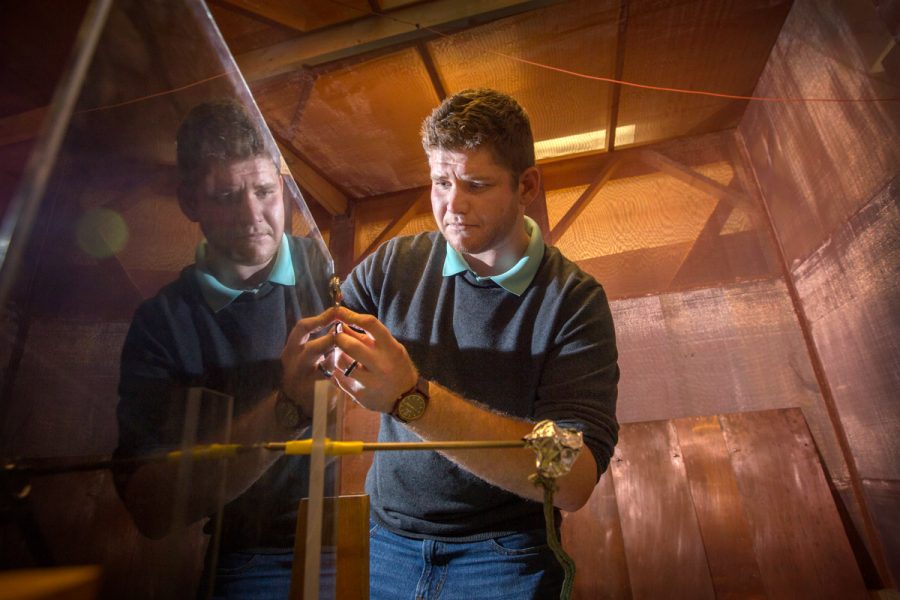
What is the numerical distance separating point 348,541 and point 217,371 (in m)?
0.34

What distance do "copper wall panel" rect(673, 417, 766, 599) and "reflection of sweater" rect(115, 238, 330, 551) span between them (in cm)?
197

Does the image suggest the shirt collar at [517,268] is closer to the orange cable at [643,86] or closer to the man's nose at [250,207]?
the man's nose at [250,207]

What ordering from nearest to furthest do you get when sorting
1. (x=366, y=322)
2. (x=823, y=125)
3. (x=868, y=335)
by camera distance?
(x=366, y=322)
(x=868, y=335)
(x=823, y=125)

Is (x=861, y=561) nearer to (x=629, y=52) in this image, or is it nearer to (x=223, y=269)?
(x=629, y=52)

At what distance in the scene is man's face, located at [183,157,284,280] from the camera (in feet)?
1.56

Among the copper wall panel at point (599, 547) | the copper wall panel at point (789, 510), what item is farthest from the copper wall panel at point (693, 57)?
the copper wall panel at point (599, 547)

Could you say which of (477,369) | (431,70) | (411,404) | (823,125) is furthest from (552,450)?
(823,125)

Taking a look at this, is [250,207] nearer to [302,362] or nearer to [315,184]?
[302,362]

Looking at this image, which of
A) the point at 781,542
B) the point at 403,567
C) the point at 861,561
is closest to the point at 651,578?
the point at 781,542

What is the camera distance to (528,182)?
135 centimetres

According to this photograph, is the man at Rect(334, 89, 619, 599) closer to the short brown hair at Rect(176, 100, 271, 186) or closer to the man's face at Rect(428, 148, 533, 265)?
the man's face at Rect(428, 148, 533, 265)

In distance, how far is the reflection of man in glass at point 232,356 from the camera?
0.38 metres

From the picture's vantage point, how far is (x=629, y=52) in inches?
84.0

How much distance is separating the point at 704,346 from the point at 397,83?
77.0 inches
